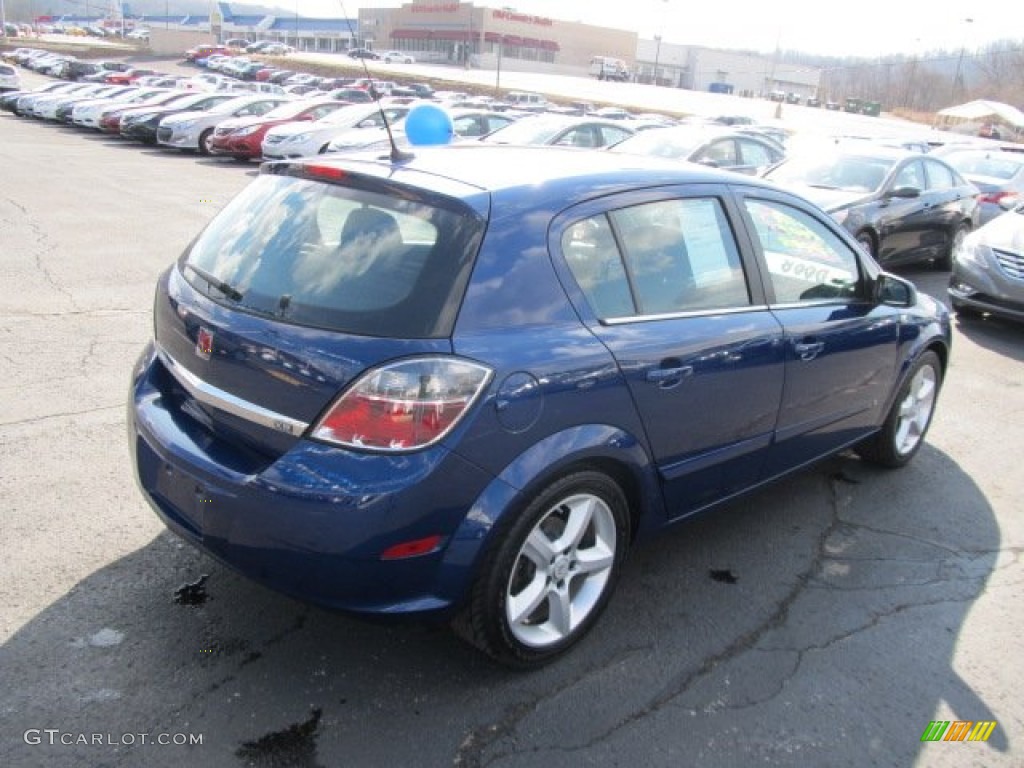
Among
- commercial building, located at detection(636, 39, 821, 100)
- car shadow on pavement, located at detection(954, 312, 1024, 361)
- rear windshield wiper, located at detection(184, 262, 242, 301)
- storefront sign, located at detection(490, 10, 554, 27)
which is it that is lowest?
car shadow on pavement, located at detection(954, 312, 1024, 361)

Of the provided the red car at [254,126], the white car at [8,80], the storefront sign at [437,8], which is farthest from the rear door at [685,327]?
the storefront sign at [437,8]

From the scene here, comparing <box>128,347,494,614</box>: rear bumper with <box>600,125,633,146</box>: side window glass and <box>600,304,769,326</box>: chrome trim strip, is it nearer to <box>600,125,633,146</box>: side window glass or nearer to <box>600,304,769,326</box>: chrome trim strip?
<box>600,304,769,326</box>: chrome trim strip

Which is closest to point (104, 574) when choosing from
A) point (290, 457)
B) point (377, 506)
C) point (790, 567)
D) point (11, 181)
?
point (290, 457)

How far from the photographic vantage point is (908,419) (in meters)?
4.87

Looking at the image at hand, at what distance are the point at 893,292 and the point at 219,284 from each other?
3356 mm

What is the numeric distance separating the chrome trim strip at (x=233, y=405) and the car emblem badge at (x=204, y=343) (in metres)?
0.09

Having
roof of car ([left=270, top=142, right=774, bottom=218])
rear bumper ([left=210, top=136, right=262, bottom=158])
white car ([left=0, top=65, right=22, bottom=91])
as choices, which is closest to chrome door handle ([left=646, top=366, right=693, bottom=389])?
roof of car ([left=270, top=142, right=774, bottom=218])

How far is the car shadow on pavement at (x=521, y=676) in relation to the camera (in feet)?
8.34

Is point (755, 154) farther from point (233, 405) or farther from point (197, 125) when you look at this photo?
point (197, 125)

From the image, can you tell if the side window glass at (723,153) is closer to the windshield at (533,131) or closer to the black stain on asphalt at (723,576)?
the windshield at (533,131)

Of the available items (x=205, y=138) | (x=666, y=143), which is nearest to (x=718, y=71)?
(x=205, y=138)

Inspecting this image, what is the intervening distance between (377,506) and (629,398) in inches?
39.3

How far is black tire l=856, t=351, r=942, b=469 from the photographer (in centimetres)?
467
